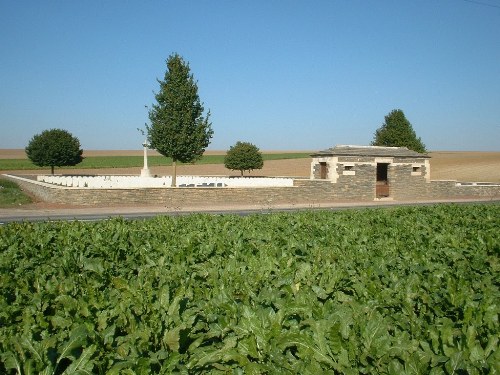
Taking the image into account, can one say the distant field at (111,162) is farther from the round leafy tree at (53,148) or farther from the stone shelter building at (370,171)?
the stone shelter building at (370,171)

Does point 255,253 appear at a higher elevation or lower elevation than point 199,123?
lower

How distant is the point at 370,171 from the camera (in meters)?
27.2

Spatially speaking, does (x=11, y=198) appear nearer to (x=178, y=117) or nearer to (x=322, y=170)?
(x=178, y=117)

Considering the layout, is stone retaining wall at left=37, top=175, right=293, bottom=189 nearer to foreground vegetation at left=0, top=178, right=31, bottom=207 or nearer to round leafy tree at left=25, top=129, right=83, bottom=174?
foreground vegetation at left=0, top=178, right=31, bottom=207

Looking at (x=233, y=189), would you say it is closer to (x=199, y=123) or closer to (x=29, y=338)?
(x=199, y=123)

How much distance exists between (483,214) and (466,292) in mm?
5984

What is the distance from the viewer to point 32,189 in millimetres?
27203

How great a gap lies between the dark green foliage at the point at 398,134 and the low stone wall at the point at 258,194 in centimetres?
1151

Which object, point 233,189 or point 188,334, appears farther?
point 233,189

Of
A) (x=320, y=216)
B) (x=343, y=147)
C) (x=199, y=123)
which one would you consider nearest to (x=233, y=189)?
(x=199, y=123)

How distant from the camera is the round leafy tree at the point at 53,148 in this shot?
3738 centimetres

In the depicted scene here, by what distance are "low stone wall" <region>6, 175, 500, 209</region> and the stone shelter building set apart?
72 mm

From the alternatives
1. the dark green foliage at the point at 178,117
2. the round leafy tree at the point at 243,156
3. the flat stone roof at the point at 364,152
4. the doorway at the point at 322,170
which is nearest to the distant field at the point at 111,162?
the round leafy tree at the point at 243,156

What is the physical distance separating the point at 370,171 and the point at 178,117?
44.2ft
